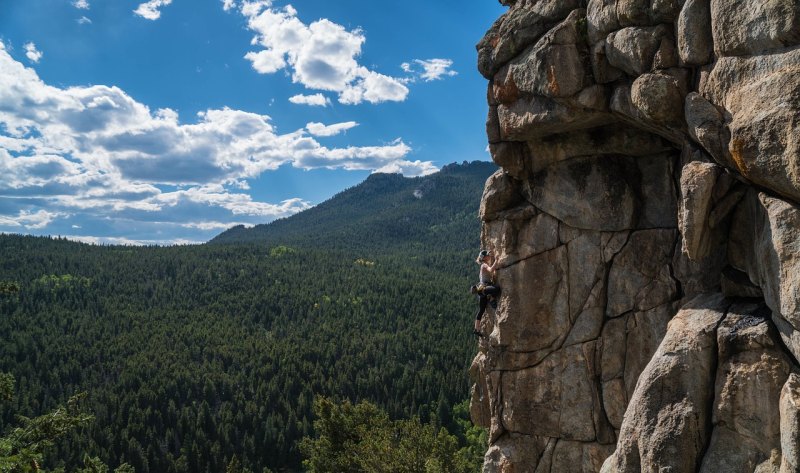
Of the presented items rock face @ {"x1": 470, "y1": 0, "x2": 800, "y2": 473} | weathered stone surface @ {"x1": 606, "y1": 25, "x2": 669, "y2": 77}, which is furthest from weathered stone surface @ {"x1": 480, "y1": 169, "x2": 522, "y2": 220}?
weathered stone surface @ {"x1": 606, "y1": 25, "x2": 669, "y2": 77}

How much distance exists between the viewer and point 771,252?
340 inches

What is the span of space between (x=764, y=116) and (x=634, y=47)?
12.1 ft

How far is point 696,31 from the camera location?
9758mm

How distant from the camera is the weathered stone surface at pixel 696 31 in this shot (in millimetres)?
9633

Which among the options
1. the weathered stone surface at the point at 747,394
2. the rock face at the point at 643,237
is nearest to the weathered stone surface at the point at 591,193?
the rock face at the point at 643,237

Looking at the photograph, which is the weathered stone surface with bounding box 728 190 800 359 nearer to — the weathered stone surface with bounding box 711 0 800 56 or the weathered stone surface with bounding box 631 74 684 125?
the weathered stone surface with bounding box 631 74 684 125

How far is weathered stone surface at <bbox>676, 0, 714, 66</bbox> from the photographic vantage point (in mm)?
9633

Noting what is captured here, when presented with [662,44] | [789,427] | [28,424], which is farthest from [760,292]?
[28,424]

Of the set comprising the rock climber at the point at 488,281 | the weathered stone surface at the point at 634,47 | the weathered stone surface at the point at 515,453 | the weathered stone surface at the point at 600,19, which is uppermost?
the weathered stone surface at the point at 600,19

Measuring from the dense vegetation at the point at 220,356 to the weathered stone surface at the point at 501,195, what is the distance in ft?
222

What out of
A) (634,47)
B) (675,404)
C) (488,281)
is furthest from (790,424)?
(488,281)

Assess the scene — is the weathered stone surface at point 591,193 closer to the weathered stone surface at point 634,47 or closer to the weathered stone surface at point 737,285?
the weathered stone surface at point 634,47

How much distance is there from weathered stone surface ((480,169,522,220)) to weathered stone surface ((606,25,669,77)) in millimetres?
5477

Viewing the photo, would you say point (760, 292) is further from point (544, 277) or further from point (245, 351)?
point (245, 351)
